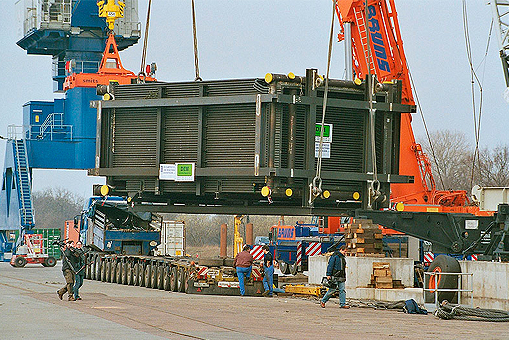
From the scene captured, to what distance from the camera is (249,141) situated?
746 inches

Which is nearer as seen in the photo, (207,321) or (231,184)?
(207,321)

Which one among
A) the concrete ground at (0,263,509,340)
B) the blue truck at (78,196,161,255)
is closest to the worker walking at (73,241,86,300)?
the concrete ground at (0,263,509,340)

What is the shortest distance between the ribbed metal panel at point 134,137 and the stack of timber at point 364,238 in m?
4.89

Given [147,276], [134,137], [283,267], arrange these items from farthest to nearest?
[283,267], [147,276], [134,137]

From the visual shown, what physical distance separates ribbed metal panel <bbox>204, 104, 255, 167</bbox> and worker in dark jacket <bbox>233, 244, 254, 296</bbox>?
9.73 feet

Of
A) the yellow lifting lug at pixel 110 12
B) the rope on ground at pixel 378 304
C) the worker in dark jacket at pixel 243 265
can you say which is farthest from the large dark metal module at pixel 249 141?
the yellow lifting lug at pixel 110 12

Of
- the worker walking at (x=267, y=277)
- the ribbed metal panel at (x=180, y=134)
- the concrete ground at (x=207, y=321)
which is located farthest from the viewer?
the worker walking at (x=267, y=277)

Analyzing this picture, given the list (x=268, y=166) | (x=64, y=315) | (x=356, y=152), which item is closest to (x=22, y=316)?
(x=64, y=315)

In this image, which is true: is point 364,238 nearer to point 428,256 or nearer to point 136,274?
point 428,256

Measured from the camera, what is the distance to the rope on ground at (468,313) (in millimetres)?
14616

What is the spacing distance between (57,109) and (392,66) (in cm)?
2623

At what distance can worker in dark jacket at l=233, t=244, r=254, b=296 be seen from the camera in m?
21.2

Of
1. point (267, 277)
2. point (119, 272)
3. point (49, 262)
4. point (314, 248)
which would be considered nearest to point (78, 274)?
point (267, 277)

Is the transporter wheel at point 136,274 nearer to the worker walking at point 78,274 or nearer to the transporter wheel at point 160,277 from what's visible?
the transporter wheel at point 160,277
